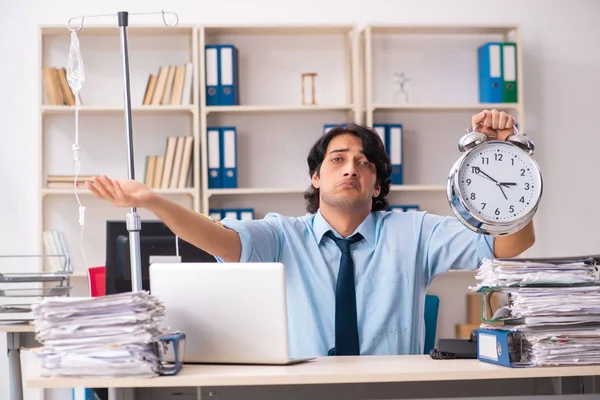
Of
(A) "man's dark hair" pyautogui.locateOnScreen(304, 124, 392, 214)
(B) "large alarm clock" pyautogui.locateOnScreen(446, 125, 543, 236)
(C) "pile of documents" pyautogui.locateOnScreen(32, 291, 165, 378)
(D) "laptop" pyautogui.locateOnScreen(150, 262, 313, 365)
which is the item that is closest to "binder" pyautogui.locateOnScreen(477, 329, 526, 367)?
(B) "large alarm clock" pyautogui.locateOnScreen(446, 125, 543, 236)

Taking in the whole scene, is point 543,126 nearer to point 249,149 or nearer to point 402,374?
point 249,149

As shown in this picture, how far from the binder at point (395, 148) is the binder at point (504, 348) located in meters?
2.63

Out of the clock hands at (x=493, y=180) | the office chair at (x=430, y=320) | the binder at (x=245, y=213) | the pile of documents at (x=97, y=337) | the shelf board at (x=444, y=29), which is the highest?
the shelf board at (x=444, y=29)

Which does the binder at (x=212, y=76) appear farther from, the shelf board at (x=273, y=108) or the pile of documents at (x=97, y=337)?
the pile of documents at (x=97, y=337)

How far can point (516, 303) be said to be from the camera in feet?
5.86

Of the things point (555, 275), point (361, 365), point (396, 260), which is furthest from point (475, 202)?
point (396, 260)

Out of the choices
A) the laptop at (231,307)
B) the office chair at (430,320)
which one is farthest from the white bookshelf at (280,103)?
the laptop at (231,307)

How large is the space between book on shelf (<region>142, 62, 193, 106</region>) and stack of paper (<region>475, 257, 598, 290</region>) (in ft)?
9.21

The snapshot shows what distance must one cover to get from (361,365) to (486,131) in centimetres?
67

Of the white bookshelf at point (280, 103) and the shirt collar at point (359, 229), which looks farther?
the white bookshelf at point (280, 103)

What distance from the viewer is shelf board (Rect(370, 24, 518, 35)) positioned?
4.45 meters

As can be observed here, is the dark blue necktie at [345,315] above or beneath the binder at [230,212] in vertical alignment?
beneath

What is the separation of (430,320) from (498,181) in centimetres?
96

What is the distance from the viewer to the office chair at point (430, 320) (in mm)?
2699
